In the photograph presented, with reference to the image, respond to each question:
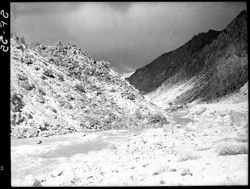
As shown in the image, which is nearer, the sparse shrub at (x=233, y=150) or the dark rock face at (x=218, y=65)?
the sparse shrub at (x=233, y=150)

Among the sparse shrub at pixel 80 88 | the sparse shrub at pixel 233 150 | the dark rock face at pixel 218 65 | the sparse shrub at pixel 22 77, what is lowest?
the sparse shrub at pixel 233 150

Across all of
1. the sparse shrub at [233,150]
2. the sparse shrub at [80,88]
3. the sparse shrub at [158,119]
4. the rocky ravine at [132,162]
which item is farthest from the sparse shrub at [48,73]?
the sparse shrub at [233,150]

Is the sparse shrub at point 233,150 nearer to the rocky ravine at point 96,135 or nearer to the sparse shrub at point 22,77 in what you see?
the rocky ravine at point 96,135

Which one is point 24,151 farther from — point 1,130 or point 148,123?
point 148,123

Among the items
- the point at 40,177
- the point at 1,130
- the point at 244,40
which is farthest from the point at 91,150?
the point at 244,40

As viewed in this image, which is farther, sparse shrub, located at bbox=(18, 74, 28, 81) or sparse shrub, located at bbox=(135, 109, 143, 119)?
sparse shrub, located at bbox=(135, 109, 143, 119)

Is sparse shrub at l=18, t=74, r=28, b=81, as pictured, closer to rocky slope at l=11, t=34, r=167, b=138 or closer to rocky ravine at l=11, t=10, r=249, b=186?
rocky slope at l=11, t=34, r=167, b=138

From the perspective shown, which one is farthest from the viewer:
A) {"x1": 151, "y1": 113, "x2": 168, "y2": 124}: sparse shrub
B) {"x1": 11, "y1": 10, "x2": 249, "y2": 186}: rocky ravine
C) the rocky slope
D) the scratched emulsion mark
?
{"x1": 151, "y1": 113, "x2": 168, "y2": 124}: sparse shrub

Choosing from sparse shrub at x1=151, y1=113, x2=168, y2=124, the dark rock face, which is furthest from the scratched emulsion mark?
the dark rock face
